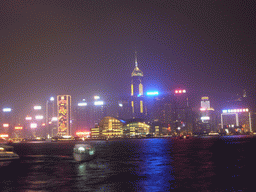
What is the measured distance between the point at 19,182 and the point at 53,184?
6270 mm

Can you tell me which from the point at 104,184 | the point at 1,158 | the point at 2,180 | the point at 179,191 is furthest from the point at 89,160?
the point at 179,191

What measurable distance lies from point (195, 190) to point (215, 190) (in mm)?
2125

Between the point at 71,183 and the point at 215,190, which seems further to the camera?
the point at 71,183

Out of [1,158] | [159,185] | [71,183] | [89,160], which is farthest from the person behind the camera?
[1,158]

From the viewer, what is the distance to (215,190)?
1278 inches

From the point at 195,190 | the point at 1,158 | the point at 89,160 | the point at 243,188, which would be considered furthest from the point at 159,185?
the point at 1,158

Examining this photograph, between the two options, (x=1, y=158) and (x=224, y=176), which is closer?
(x=224, y=176)

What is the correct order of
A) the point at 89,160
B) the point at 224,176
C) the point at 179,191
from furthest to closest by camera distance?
1. the point at 89,160
2. the point at 224,176
3. the point at 179,191

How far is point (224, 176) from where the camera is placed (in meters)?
42.4

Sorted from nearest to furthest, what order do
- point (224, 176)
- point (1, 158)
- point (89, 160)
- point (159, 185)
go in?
point (159, 185)
point (224, 176)
point (89, 160)
point (1, 158)

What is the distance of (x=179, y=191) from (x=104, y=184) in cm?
1020

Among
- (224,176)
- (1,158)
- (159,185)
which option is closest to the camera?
(159,185)

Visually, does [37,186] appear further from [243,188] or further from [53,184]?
[243,188]

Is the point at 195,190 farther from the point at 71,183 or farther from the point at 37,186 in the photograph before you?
the point at 37,186
